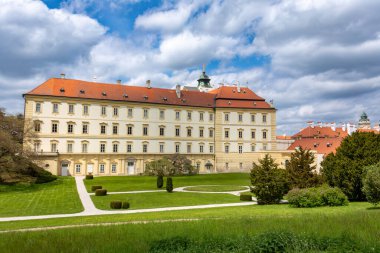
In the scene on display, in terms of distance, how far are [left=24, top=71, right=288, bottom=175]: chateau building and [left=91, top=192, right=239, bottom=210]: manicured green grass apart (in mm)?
25705

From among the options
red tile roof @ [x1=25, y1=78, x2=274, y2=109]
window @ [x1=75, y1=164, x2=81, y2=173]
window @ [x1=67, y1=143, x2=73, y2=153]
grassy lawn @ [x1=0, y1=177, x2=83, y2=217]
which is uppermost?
red tile roof @ [x1=25, y1=78, x2=274, y2=109]

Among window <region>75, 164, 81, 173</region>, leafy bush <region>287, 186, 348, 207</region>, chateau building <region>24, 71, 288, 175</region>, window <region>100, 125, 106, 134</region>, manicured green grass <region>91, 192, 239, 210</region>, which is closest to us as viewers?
leafy bush <region>287, 186, 348, 207</region>

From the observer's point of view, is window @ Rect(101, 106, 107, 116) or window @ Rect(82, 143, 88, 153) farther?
window @ Rect(101, 106, 107, 116)

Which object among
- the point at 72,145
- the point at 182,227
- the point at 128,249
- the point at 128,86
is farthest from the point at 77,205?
the point at 128,86

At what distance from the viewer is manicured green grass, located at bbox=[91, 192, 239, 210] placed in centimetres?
2539

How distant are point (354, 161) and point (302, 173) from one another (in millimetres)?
3644

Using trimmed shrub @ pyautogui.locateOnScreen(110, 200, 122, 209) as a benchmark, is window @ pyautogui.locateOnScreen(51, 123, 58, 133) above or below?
above

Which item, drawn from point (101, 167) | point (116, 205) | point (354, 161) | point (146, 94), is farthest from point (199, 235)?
point (146, 94)

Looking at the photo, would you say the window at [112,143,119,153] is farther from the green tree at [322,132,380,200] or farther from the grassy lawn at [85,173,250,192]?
the green tree at [322,132,380,200]

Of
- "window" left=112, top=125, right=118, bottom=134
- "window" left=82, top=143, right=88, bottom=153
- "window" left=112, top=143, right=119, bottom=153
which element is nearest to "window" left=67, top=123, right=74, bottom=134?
"window" left=82, top=143, right=88, bottom=153

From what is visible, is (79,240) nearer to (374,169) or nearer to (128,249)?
(128,249)

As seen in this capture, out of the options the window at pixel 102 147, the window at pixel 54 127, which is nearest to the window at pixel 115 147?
the window at pixel 102 147

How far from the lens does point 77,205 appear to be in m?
25.2

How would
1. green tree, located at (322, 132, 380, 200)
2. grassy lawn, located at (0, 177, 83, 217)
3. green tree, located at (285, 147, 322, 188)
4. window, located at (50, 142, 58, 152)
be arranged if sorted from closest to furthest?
green tree, located at (322, 132, 380, 200) → grassy lawn, located at (0, 177, 83, 217) → green tree, located at (285, 147, 322, 188) → window, located at (50, 142, 58, 152)
